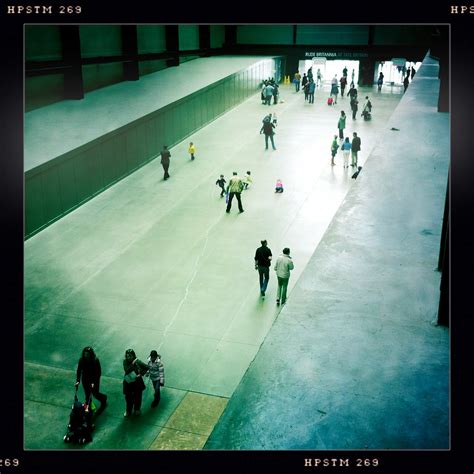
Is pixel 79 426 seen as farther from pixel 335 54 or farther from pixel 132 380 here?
pixel 335 54

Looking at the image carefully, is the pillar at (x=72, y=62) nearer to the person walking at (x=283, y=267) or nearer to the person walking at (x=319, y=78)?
the person walking at (x=283, y=267)

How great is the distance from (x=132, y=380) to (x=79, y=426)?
0.88m

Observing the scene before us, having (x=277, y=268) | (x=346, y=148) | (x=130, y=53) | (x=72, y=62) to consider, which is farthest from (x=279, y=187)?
(x=130, y=53)

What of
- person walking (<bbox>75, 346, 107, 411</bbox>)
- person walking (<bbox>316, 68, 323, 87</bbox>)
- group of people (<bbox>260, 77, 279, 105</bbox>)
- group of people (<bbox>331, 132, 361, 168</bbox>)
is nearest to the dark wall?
person walking (<bbox>316, 68, 323, 87</bbox>)

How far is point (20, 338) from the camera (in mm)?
3424

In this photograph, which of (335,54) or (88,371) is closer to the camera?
(88,371)

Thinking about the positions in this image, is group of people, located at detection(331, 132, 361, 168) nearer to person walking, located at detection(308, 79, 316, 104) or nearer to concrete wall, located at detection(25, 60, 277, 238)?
concrete wall, located at detection(25, 60, 277, 238)

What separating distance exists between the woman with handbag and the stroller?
603 mm

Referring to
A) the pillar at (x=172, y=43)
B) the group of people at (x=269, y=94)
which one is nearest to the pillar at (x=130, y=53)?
the pillar at (x=172, y=43)

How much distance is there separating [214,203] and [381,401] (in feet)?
42.1

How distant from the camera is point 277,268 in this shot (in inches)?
412

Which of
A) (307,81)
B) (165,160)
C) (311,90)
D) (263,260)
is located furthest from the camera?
(307,81)

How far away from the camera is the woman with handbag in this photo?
7.58m
